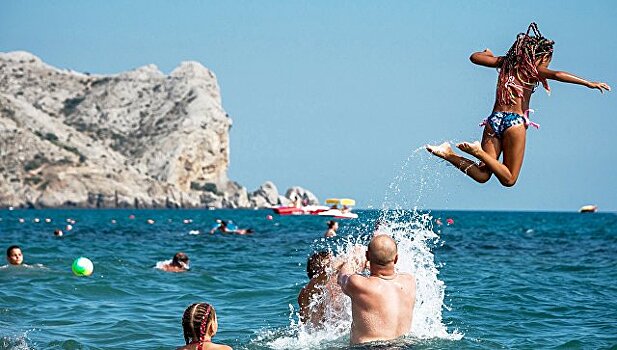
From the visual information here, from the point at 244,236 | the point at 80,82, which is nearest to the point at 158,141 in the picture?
the point at 80,82

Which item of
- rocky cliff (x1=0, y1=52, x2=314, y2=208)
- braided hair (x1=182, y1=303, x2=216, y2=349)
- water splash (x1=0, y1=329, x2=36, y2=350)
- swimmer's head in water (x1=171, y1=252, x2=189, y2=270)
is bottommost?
water splash (x1=0, y1=329, x2=36, y2=350)

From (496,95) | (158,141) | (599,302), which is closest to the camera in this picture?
(496,95)

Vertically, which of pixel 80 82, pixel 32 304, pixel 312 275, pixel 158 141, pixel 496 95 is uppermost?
pixel 80 82

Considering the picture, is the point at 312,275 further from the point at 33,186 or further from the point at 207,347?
the point at 33,186

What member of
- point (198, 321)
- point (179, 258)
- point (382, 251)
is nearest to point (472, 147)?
point (382, 251)

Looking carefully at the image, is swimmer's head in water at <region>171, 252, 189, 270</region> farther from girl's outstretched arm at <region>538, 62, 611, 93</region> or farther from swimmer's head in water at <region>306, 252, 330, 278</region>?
girl's outstretched arm at <region>538, 62, 611, 93</region>

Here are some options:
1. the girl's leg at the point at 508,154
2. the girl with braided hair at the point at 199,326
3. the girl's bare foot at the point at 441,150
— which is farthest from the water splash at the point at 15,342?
the girl's leg at the point at 508,154

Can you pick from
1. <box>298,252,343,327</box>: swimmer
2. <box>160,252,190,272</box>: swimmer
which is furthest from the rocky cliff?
<box>298,252,343,327</box>: swimmer

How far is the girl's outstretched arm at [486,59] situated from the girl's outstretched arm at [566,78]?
19.8 inches

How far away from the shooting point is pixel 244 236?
44188 millimetres

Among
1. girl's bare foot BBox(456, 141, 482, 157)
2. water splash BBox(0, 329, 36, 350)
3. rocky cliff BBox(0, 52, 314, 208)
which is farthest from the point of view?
rocky cliff BBox(0, 52, 314, 208)

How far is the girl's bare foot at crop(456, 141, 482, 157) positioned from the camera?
10.1 meters

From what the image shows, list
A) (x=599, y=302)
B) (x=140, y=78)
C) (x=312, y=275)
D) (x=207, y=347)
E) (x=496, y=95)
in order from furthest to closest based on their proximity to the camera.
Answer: (x=140, y=78), (x=599, y=302), (x=312, y=275), (x=496, y=95), (x=207, y=347)

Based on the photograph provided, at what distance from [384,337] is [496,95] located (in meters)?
3.06
